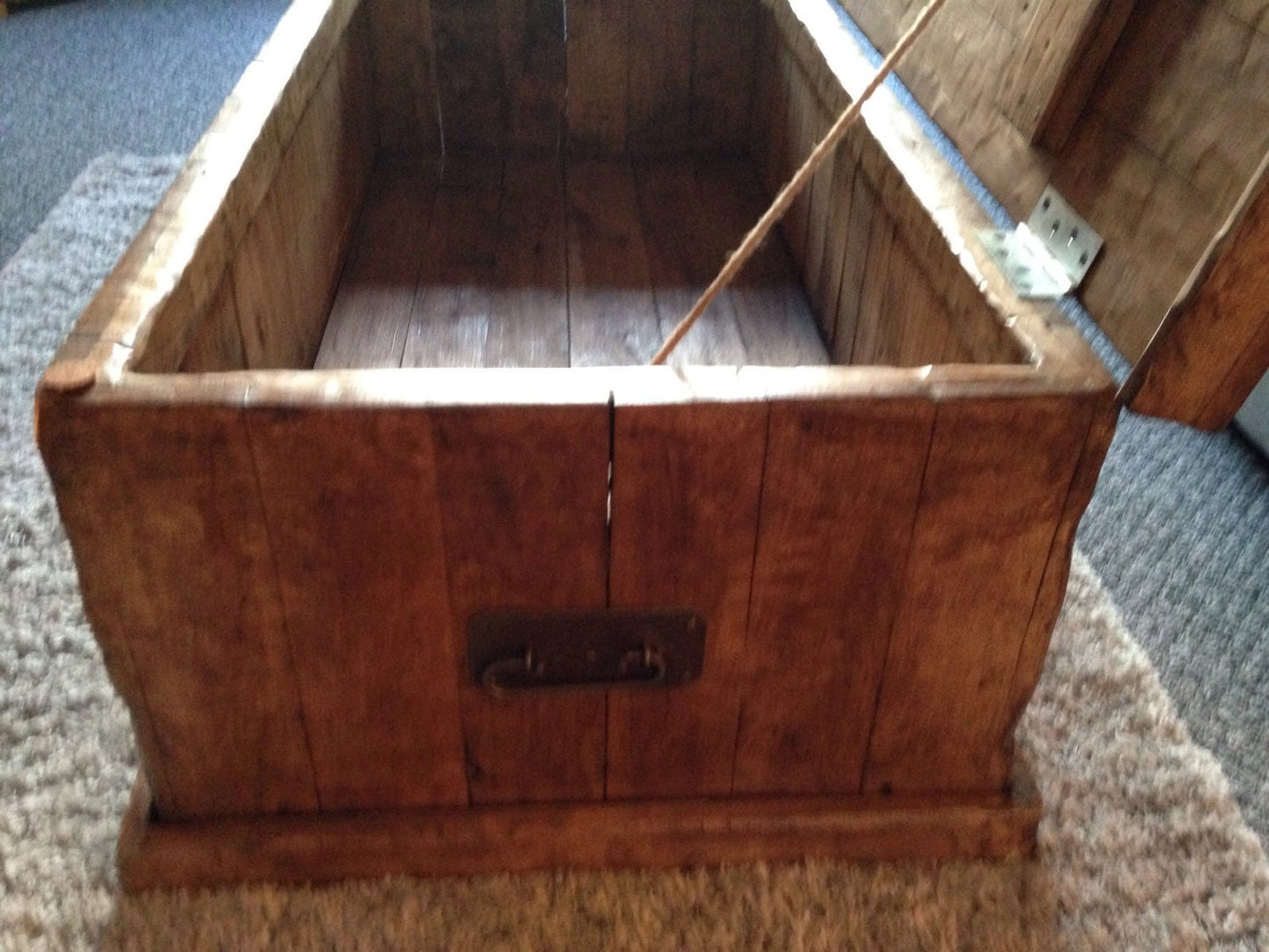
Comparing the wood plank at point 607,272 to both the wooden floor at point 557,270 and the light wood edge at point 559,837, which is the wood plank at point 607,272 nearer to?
the wooden floor at point 557,270

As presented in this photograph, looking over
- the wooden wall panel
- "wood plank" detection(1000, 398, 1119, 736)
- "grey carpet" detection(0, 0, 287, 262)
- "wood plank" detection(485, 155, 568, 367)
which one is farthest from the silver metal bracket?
"grey carpet" detection(0, 0, 287, 262)

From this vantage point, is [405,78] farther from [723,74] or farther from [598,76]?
[723,74]

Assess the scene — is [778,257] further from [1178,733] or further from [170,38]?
[170,38]

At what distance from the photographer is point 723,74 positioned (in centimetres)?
158

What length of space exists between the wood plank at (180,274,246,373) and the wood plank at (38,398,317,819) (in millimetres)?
145

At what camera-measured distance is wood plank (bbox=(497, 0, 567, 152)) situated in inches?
60.1

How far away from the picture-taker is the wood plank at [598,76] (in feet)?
5.03

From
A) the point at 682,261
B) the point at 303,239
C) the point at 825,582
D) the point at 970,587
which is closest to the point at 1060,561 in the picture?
the point at 970,587

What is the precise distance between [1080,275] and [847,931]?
0.57 metres

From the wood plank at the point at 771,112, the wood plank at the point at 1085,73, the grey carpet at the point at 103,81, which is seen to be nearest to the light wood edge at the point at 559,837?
the wood plank at the point at 1085,73

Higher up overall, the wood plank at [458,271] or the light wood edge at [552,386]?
the light wood edge at [552,386]

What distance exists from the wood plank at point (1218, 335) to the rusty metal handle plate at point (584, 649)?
14.2 inches

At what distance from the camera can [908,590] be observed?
0.79 m

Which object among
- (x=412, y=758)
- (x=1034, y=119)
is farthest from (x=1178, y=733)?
(x=412, y=758)
